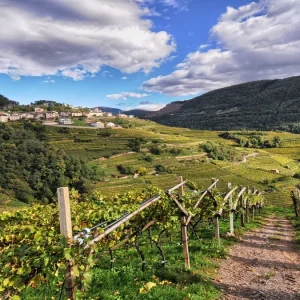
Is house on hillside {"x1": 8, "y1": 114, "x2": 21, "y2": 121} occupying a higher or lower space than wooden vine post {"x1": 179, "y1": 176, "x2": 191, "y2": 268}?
higher

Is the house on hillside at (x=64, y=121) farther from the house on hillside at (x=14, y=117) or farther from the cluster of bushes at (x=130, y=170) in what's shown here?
the cluster of bushes at (x=130, y=170)

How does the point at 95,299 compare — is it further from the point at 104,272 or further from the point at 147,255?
the point at 147,255

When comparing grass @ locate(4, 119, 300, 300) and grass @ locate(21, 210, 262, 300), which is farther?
grass @ locate(4, 119, 300, 300)

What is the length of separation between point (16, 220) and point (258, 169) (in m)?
110

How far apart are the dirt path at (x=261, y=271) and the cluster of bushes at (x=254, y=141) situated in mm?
150108

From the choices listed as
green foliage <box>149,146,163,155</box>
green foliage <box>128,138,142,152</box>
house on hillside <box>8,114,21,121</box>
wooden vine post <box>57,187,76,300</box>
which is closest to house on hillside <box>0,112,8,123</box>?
house on hillside <box>8,114,21,121</box>

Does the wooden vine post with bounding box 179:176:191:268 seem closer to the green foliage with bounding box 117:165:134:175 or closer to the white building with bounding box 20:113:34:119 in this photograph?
the green foliage with bounding box 117:165:134:175

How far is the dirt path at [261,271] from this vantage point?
341 inches

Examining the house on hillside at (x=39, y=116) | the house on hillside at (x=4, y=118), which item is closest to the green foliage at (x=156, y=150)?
the house on hillside at (x=4, y=118)

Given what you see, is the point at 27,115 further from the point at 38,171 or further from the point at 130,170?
the point at 130,170

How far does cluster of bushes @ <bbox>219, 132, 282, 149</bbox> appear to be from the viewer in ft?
511

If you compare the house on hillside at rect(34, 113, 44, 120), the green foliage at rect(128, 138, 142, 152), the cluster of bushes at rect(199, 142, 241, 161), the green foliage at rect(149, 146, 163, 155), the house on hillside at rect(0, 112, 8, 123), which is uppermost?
the house on hillside at rect(34, 113, 44, 120)

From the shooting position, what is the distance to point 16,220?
11297mm

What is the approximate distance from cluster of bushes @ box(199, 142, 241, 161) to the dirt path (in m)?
117
